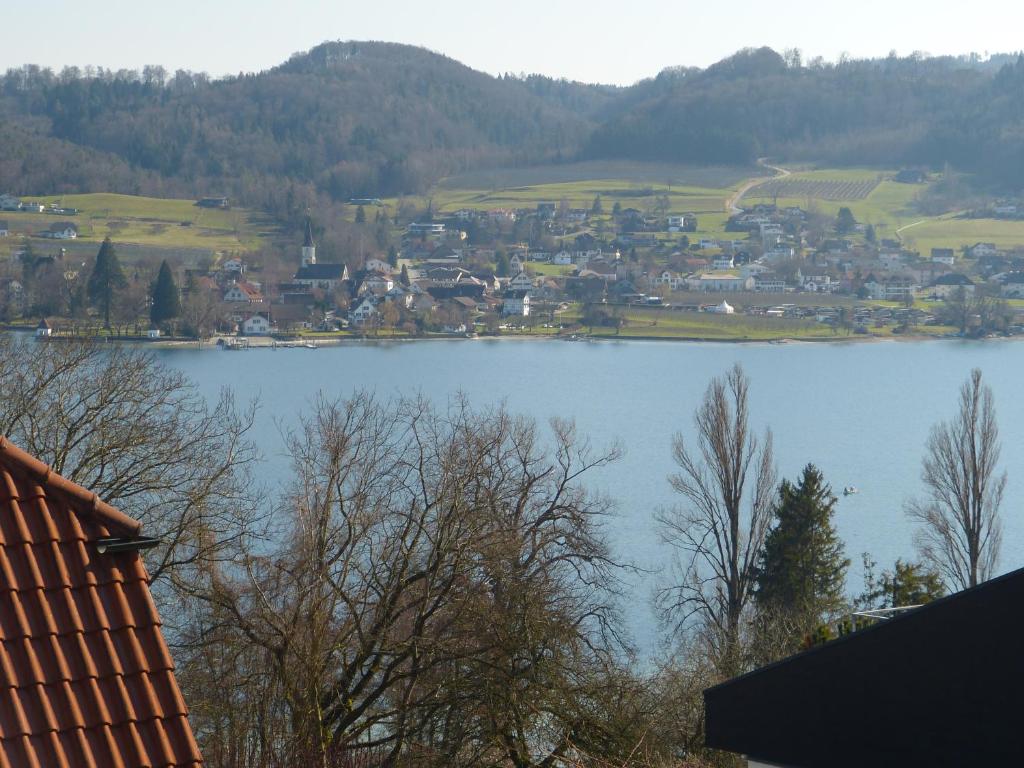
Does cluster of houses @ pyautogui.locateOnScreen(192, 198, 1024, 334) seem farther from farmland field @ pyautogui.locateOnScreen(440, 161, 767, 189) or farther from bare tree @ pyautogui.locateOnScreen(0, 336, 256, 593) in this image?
bare tree @ pyautogui.locateOnScreen(0, 336, 256, 593)

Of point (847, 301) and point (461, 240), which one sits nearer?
point (847, 301)

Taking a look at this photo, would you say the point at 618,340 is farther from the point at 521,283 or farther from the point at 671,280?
the point at 671,280

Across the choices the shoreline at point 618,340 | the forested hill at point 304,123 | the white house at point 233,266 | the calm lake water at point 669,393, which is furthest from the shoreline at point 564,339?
the forested hill at point 304,123

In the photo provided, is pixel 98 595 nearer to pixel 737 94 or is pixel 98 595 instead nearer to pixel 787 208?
pixel 787 208

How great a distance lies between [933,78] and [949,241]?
4250 centimetres

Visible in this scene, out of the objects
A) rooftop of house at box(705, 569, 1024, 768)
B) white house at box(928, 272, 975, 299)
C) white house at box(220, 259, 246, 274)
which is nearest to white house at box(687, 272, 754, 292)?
white house at box(928, 272, 975, 299)

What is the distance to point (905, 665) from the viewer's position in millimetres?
4070

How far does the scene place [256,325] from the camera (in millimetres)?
57000

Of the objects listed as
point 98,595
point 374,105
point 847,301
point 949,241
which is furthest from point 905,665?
point 374,105

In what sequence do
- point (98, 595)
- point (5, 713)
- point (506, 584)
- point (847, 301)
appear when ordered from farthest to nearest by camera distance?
point (847, 301)
point (506, 584)
point (98, 595)
point (5, 713)

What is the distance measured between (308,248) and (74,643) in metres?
74.9

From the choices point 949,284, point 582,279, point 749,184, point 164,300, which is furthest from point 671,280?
point 164,300

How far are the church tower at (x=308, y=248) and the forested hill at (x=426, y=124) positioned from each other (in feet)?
22.8

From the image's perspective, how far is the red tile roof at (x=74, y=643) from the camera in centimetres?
219
